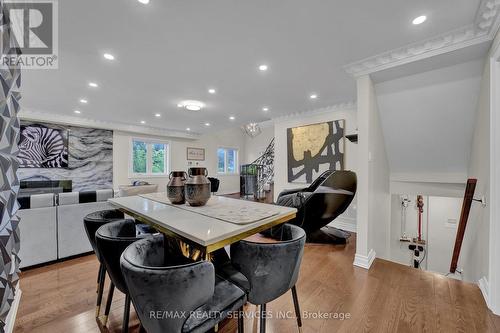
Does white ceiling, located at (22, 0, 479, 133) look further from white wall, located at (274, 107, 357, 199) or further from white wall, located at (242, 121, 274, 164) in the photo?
white wall, located at (242, 121, 274, 164)

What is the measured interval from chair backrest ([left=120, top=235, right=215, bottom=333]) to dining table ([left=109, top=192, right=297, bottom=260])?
0.13 metres

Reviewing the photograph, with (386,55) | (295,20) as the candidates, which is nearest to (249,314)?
(295,20)

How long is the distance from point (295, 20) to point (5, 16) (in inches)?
78.9

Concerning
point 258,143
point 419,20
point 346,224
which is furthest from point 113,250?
point 258,143

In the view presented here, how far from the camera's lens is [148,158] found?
22.8 feet

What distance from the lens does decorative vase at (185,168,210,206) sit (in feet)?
5.16

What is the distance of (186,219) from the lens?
1.27 m

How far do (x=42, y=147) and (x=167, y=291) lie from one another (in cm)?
639

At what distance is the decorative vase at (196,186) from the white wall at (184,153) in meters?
5.75

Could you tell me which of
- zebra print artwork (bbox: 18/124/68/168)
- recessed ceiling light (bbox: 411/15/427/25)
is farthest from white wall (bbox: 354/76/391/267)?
zebra print artwork (bbox: 18/124/68/168)

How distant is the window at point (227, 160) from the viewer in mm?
8938

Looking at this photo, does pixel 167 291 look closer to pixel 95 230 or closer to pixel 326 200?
pixel 95 230

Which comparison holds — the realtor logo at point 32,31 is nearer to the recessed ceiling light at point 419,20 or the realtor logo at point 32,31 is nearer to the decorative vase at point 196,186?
the decorative vase at point 196,186

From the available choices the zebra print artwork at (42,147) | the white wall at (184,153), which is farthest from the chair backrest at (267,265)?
the white wall at (184,153)
